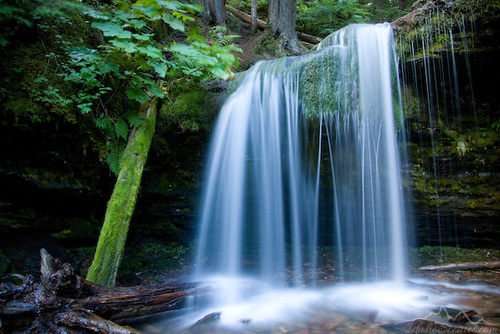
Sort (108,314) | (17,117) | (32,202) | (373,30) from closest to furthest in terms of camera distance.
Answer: (108,314), (17,117), (32,202), (373,30)

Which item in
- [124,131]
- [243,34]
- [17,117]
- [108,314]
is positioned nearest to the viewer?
[108,314]

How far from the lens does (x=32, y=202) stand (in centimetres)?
455

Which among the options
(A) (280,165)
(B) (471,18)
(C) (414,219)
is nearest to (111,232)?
(A) (280,165)

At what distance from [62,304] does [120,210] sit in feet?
4.18

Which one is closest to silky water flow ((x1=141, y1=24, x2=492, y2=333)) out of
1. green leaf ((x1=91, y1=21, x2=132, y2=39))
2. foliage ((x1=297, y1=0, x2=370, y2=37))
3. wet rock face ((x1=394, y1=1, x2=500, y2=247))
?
wet rock face ((x1=394, y1=1, x2=500, y2=247))

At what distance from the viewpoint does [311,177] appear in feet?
17.6

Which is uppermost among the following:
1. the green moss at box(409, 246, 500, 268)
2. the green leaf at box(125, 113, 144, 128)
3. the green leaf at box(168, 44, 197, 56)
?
the green leaf at box(168, 44, 197, 56)

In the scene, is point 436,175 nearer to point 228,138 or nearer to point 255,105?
point 255,105

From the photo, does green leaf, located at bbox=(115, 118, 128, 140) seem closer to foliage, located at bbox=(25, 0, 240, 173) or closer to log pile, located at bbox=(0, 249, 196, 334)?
foliage, located at bbox=(25, 0, 240, 173)

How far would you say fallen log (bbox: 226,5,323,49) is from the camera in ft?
35.8

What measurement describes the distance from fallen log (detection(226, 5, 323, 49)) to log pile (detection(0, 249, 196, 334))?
10.2 m

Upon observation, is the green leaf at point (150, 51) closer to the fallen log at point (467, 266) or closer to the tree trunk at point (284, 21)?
the fallen log at point (467, 266)

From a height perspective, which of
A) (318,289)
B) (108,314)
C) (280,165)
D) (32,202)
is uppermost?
(280,165)

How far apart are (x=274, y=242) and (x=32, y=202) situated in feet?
13.7
